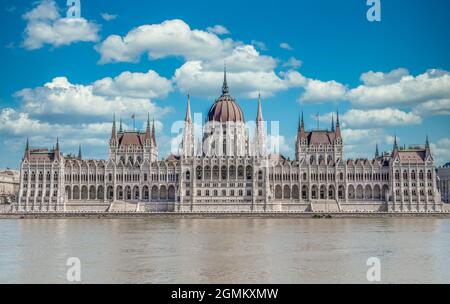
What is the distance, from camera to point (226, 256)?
147 feet

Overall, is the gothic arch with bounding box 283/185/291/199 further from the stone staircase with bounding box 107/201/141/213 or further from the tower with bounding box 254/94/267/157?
the stone staircase with bounding box 107/201/141/213

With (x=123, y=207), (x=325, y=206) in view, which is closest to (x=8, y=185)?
(x=123, y=207)

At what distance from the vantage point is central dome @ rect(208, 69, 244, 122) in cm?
12088

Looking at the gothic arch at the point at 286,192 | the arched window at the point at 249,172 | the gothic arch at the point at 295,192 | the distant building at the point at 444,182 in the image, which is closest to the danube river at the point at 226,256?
the arched window at the point at 249,172

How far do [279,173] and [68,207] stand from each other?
1480 inches

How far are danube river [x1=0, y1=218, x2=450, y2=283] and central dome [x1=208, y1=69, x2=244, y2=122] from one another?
56533mm

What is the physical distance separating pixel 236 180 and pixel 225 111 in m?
17.4

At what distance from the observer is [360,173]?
111750mm
